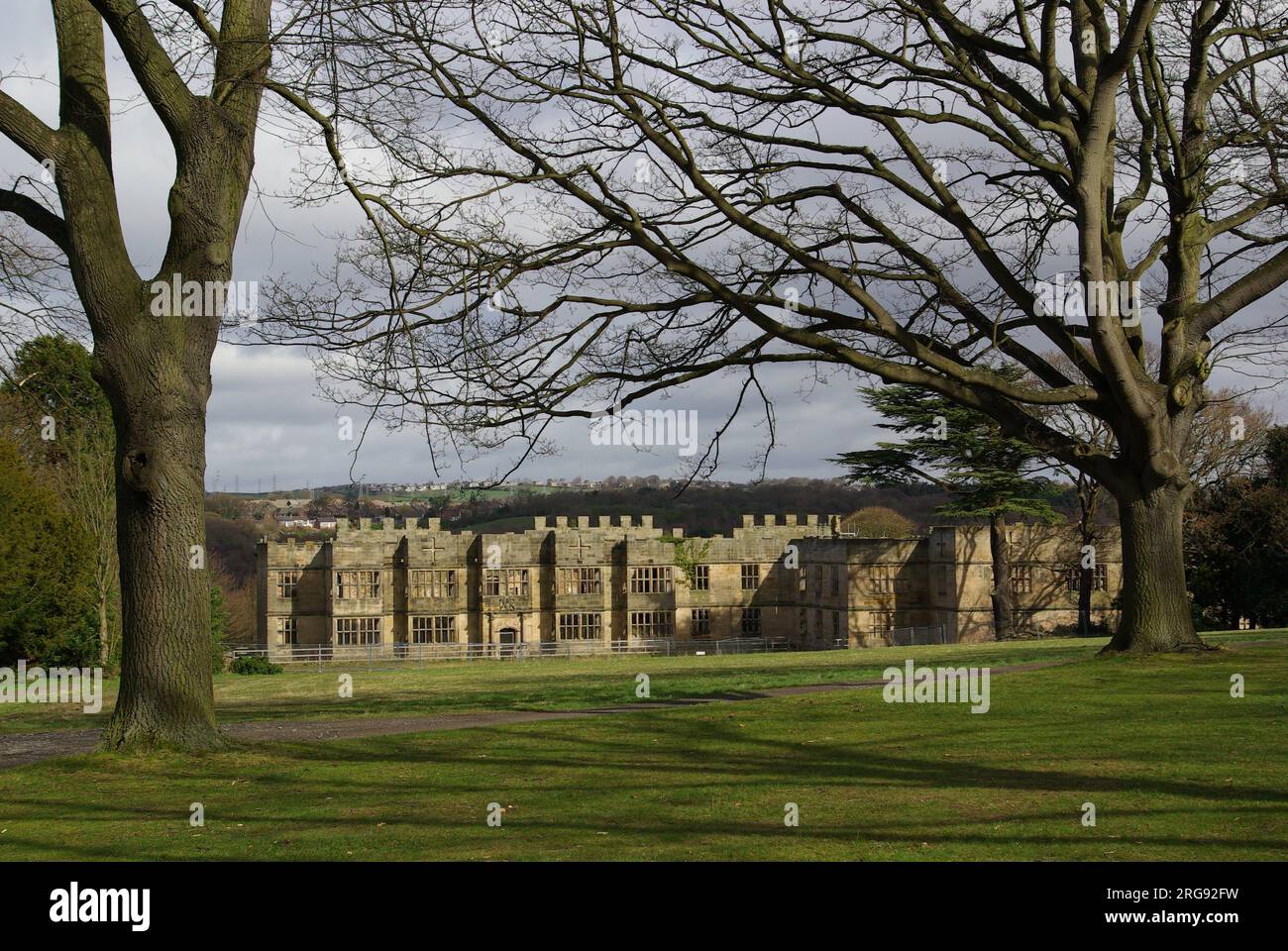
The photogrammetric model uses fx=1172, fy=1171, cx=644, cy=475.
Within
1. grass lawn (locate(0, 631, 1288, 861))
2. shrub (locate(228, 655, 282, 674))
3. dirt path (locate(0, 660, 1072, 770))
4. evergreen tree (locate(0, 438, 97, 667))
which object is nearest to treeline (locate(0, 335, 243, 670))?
evergreen tree (locate(0, 438, 97, 667))

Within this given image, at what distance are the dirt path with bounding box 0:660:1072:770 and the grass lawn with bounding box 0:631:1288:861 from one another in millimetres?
1104

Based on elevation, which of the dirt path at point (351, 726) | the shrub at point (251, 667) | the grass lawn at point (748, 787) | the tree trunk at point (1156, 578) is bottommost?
the shrub at point (251, 667)

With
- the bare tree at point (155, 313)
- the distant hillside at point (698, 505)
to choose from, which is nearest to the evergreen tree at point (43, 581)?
the bare tree at point (155, 313)

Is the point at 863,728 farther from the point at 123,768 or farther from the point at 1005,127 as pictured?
the point at 1005,127

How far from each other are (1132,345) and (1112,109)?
381 cm

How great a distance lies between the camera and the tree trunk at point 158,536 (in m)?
9.99

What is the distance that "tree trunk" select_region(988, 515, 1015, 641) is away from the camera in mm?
42188

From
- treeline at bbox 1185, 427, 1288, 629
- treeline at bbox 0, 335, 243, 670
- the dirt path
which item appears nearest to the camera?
the dirt path

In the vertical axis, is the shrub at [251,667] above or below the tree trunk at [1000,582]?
below

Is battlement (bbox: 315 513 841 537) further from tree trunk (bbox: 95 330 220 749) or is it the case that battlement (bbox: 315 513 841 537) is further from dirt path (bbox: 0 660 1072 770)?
tree trunk (bbox: 95 330 220 749)

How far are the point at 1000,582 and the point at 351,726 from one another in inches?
1308

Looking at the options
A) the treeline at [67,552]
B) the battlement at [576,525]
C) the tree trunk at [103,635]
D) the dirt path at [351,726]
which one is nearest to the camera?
the dirt path at [351,726]

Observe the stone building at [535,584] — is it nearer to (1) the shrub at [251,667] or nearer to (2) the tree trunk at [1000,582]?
(2) the tree trunk at [1000,582]

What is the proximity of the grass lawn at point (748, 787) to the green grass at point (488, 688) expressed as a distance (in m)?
4.13
